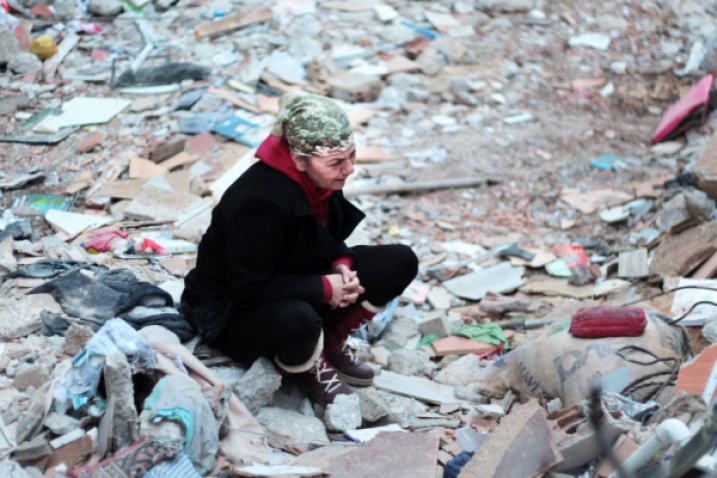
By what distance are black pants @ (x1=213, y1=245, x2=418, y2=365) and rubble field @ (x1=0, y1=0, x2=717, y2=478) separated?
127 mm

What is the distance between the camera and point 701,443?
3.88ft

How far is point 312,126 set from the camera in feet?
Answer: 8.77

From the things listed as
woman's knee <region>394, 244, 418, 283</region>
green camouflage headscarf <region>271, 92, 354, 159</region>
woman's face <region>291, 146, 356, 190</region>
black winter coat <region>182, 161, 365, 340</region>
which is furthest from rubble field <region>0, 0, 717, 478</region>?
green camouflage headscarf <region>271, 92, 354, 159</region>

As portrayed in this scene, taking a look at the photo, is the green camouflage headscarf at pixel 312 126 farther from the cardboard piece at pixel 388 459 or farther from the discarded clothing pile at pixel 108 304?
the cardboard piece at pixel 388 459

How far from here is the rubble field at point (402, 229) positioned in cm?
239

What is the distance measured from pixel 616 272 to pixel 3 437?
176 inches

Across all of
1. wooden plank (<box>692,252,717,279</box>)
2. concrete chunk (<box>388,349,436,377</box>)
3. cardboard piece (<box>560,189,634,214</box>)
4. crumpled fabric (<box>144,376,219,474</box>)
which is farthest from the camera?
cardboard piece (<box>560,189,634,214</box>)

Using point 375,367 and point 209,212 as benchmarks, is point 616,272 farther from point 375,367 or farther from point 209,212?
point 209,212

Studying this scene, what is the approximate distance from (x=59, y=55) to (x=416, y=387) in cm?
718

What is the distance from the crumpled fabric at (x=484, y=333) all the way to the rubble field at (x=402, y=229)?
2cm

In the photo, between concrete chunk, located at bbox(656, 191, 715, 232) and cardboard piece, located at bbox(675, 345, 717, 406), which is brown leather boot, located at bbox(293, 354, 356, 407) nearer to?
cardboard piece, located at bbox(675, 345, 717, 406)

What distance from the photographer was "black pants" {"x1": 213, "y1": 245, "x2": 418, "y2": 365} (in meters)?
2.74

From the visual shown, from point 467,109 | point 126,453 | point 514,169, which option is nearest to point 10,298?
point 126,453

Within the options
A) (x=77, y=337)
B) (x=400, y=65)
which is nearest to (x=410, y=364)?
(x=77, y=337)
